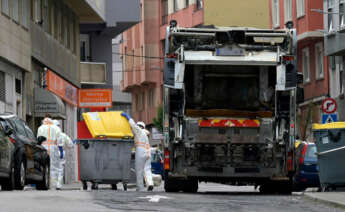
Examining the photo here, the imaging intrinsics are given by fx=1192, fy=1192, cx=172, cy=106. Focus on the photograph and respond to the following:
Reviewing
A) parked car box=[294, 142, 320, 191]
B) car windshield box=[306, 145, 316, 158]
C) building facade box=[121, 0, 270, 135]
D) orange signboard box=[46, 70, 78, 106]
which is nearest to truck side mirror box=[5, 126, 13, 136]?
parked car box=[294, 142, 320, 191]

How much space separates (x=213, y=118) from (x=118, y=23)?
28647 mm

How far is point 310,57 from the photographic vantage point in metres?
57.8

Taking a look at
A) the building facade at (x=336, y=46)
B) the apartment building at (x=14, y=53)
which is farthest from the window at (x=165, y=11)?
the apartment building at (x=14, y=53)

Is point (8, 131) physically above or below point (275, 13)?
below

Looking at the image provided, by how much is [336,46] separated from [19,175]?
29.6 metres

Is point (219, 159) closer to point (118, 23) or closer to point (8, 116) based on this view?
point (8, 116)

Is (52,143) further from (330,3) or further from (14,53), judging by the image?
(330,3)

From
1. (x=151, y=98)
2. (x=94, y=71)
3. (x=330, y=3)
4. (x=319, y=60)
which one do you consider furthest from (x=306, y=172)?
(x=151, y=98)

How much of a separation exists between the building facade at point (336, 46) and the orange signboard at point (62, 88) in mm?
10905

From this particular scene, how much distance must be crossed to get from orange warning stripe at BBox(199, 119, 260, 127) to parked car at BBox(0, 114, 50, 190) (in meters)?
3.35

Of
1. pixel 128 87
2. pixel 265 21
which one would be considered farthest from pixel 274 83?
pixel 128 87

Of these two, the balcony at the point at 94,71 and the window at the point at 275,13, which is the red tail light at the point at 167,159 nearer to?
the balcony at the point at 94,71

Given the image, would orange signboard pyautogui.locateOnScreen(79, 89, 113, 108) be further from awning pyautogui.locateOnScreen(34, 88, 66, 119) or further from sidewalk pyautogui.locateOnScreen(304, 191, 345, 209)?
sidewalk pyautogui.locateOnScreen(304, 191, 345, 209)

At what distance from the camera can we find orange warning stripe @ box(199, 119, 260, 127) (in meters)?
20.6
